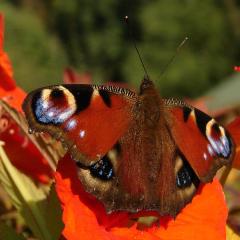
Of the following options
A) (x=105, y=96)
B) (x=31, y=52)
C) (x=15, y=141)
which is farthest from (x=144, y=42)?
(x=105, y=96)

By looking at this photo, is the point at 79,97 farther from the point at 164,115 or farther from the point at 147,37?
the point at 147,37

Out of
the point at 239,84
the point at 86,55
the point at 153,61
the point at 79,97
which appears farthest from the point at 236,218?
the point at 86,55

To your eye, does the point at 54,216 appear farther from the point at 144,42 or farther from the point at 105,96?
the point at 144,42

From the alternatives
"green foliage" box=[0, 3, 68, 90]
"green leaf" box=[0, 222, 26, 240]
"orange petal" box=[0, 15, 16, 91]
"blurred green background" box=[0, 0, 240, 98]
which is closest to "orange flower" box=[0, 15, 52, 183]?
"orange petal" box=[0, 15, 16, 91]

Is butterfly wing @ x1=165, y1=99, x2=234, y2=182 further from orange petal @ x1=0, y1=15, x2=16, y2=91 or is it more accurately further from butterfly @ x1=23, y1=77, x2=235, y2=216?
orange petal @ x1=0, y1=15, x2=16, y2=91

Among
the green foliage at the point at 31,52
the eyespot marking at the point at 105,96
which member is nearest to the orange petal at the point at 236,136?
the eyespot marking at the point at 105,96
